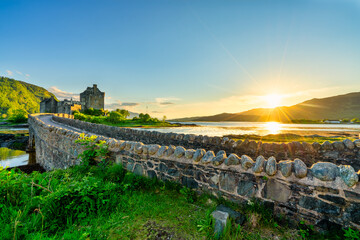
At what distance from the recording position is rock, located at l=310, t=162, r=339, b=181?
8.68 feet

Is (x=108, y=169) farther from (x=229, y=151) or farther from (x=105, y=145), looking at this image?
(x=229, y=151)

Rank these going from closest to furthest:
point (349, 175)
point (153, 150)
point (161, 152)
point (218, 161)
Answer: point (349, 175) → point (218, 161) → point (161, 152) → point (153, 150)

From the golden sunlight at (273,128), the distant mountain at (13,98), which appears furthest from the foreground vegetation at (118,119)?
the distant mountain at (13,98)

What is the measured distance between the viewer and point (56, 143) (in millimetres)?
10109

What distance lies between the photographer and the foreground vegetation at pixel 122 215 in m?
2.69

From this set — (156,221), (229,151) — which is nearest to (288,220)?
(156,221)

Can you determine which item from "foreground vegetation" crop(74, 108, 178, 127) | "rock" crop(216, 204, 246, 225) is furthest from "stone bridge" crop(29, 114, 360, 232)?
"foreground vegetation" crop(74, 108, 178, 127)

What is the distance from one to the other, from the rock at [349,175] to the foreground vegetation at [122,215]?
0.73m

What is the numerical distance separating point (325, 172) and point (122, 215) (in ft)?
12.7

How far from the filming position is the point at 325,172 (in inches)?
106

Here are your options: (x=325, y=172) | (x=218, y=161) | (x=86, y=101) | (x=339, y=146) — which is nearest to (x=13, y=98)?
(x=86, y=101)

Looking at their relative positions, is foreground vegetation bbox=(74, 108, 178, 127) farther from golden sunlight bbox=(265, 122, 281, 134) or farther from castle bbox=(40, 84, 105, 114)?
golden sunlight bbox=(265, 122, 281, 134)

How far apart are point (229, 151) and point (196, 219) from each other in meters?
4.82

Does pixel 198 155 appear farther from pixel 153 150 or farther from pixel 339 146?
pixel 339 146
